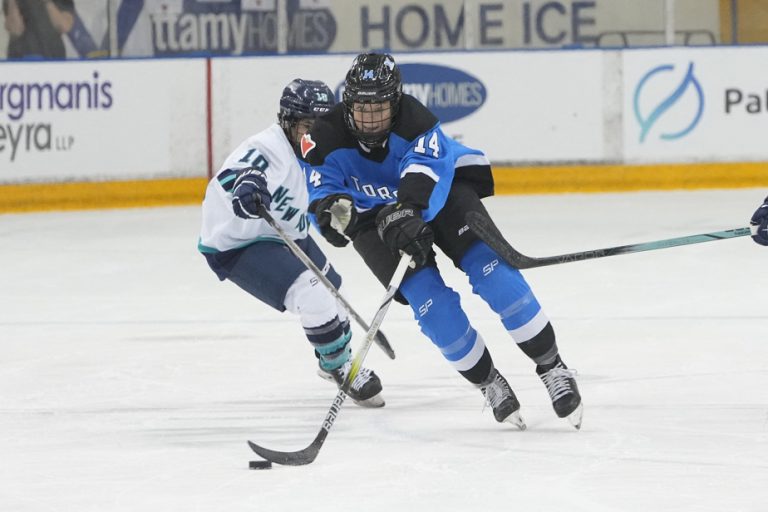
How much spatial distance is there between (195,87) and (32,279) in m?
2.61

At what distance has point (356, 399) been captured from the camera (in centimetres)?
401

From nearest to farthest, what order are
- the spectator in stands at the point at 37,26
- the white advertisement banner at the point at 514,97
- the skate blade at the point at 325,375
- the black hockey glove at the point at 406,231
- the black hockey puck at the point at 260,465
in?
the black hockey puck at the point at 260,465 < the black hockey glove at the point at 406,231 < the skate blade at the point at 325,375 < the spectator in stands at the point at 37,26 < the white advertisement banner at the point at 514,97

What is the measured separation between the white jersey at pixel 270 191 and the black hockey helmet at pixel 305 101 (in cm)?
10

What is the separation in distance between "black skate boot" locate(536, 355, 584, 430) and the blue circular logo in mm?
5489

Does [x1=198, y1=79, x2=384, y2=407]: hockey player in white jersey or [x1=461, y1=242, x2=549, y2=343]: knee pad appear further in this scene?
[x1=198, y1=79, x2=384, y2=407]: hockey player in white jersey

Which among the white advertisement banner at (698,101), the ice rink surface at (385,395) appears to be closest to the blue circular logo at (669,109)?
the white advertisement banner at (698,101)

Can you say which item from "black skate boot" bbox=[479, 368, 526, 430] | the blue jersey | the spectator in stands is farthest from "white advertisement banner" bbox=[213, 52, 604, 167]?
"black skate boot" bbox=[479, 368, 526, 430]

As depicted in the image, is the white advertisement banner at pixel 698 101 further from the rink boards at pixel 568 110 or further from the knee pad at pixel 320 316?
the knee pad at pixel 320 316

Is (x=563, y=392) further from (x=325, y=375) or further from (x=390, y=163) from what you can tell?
(x=325, y=375)

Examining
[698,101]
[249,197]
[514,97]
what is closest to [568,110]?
[514,97]

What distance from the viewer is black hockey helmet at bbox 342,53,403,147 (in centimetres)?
354

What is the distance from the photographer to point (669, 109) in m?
8.95

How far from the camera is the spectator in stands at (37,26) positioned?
8734mm

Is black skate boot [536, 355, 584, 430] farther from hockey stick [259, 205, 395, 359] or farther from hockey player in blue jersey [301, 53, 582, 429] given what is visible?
hockey stick [259, 205, 395, 359]
